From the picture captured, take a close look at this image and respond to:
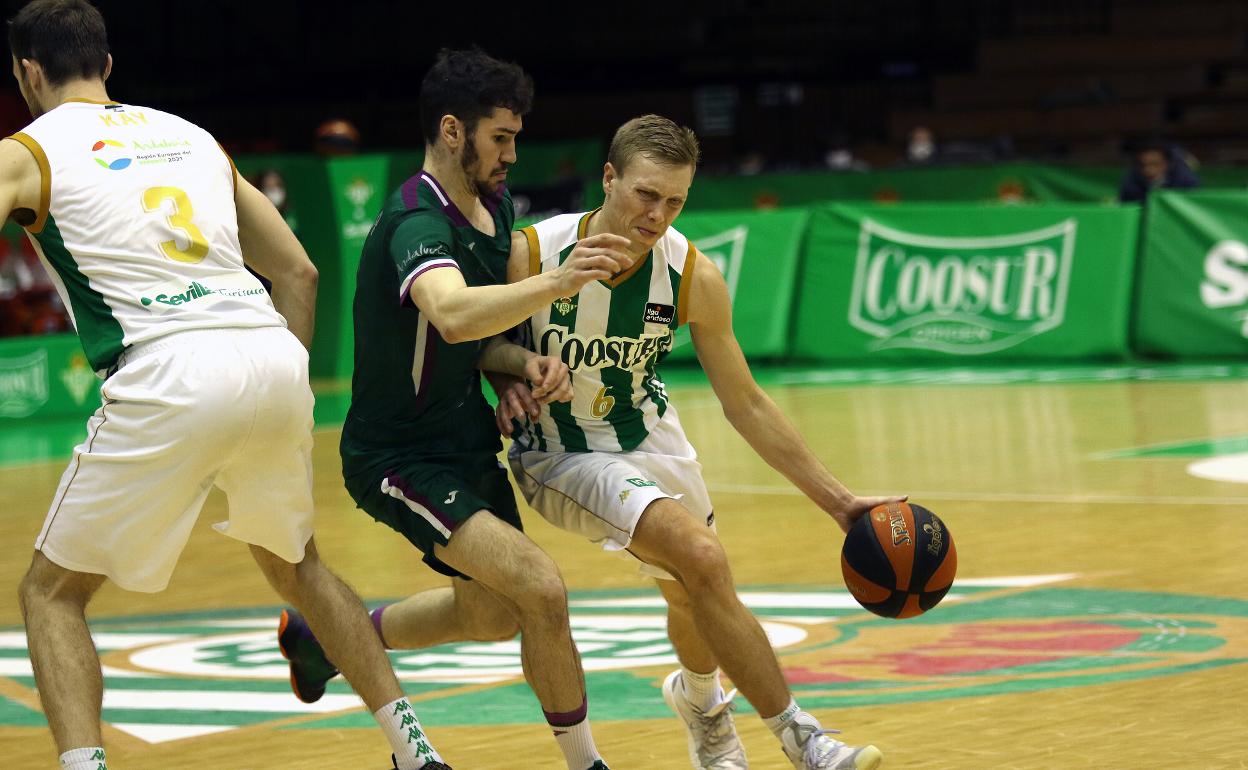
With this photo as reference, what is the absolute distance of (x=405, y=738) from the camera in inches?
193

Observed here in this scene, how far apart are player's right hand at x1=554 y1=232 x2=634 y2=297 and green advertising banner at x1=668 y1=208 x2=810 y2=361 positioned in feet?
43.5

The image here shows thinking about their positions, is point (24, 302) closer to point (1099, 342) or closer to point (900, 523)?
point (1099, 342)

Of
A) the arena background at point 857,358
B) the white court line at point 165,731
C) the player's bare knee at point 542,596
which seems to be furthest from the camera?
the arena background at point 857,358

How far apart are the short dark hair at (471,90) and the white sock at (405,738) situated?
154cm

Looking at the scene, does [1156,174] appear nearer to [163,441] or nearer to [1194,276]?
[1194,276]

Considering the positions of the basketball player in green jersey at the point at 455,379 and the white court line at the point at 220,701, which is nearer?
the basketball player in green jersey at the point at 455,379

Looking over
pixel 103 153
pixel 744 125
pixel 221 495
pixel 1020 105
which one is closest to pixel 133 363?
pixel 103 153

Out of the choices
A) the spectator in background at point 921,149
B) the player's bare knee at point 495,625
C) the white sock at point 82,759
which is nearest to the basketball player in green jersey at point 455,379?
the player's bare knee at point 495,625

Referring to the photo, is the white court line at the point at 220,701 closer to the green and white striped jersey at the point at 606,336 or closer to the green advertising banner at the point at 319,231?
the green and white striped jersey at the point at 606,336

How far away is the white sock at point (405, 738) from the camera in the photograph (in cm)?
489

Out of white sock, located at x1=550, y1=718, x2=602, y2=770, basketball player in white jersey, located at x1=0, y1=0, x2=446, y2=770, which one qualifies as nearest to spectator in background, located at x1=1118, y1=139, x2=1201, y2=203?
white sock, located at x1=550, y1=718, x2=602, y2=770

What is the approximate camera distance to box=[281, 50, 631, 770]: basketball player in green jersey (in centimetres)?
488

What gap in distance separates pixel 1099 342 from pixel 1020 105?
9.94m

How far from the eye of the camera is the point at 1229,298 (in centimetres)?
1620
